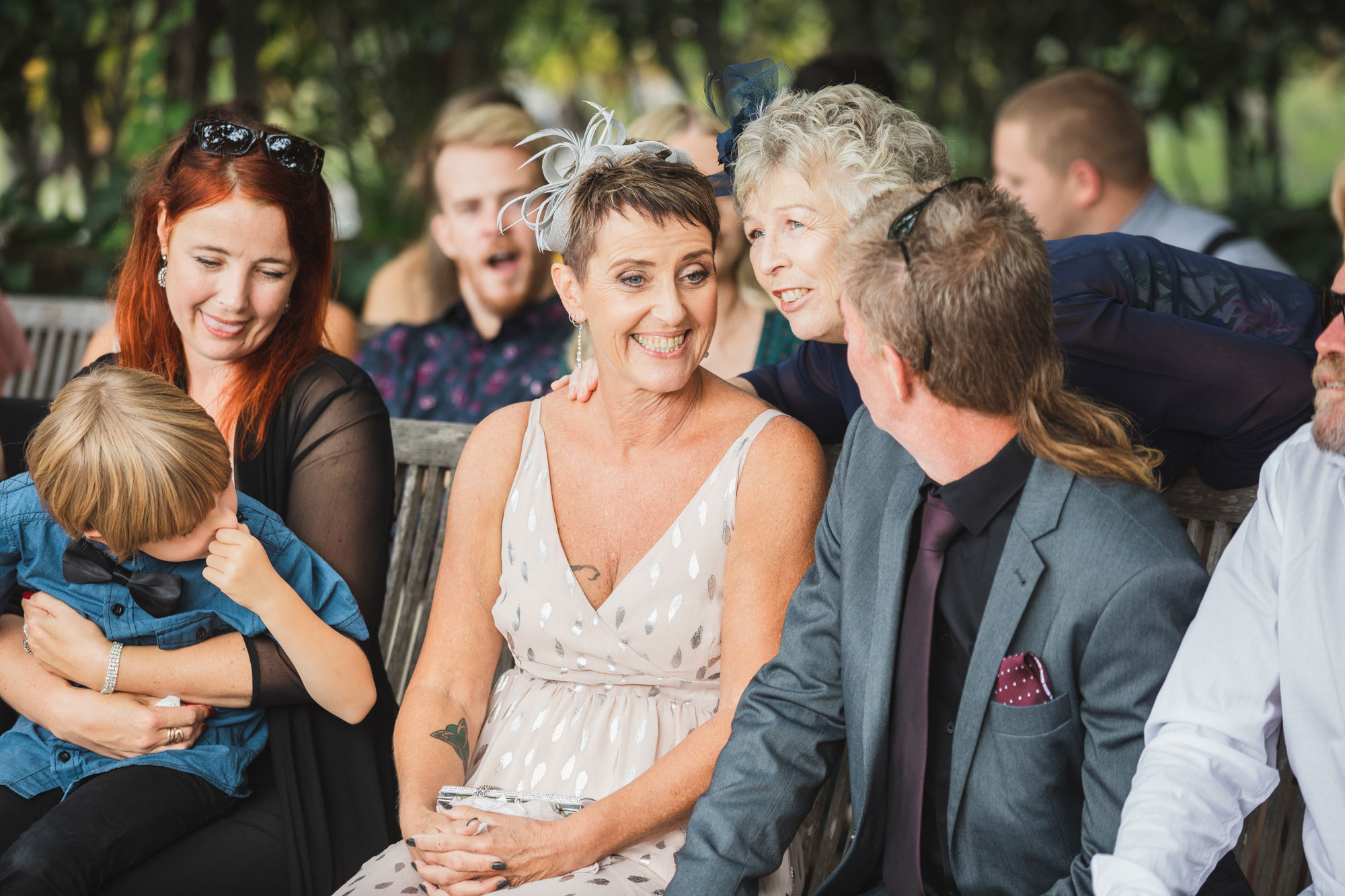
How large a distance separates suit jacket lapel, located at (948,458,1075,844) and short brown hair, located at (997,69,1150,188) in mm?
3142

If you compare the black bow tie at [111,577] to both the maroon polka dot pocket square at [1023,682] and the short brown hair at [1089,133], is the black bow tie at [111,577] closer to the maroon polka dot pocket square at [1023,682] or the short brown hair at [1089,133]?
the maroon polka dot pocket square at [1023,682]

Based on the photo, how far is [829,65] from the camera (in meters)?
4.00

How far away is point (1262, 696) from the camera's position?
5.38 ft

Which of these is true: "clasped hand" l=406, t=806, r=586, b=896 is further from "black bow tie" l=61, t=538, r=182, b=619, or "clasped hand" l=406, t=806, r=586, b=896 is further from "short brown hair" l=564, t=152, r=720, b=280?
"short brown hair" l=564, t=152, r=720, b=280

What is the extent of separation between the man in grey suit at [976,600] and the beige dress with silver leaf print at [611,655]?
320 millimetres

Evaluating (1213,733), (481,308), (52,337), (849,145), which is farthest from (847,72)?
(52,337)

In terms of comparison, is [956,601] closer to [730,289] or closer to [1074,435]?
[1074,435]

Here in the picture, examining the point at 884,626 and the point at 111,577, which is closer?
the point at 884,626

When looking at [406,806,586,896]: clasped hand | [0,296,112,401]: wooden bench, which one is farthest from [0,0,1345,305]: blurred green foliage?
[406,806,586,896]: clasped hand

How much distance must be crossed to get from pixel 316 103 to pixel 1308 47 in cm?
616

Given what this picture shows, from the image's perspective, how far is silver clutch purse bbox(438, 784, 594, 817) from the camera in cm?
214

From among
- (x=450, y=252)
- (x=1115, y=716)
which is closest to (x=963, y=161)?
(x=450, y=252)

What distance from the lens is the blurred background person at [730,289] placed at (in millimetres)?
3584

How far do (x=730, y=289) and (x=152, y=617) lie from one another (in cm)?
200
